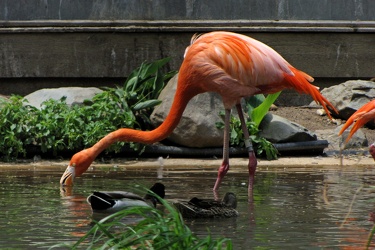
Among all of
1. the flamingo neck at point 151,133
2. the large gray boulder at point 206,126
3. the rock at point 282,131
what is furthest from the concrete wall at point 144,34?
the flamingo neck at point 151,133

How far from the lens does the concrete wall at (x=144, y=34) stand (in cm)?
1312

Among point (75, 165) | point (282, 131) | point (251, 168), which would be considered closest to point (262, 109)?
point (282, 131)

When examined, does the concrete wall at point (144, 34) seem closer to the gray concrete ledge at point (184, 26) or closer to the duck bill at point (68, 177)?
the gray concrete ledge at point (184, 26)

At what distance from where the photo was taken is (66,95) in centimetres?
1176

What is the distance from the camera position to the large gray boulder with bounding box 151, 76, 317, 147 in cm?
1105

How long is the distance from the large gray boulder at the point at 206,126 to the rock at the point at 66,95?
103cm

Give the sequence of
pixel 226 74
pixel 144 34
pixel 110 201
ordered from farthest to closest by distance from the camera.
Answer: pixel 144 34 < pixel 226 74 < pixel 110 201

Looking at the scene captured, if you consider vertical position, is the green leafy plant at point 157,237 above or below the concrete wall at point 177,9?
below

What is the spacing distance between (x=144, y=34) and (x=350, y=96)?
3120 mm

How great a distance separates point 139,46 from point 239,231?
24.1 ft

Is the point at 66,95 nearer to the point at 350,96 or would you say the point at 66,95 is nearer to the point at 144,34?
the point at 144,34

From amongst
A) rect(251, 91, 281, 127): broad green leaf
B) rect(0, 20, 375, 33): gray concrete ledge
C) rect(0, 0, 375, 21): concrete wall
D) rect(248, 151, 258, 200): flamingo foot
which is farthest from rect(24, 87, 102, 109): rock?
rect(248, 151, 258, 200): flamingo foot

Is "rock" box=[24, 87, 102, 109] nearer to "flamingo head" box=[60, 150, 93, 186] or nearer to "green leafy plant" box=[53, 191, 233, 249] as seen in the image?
"flamingo head" box=[60, 150, 93, 186]

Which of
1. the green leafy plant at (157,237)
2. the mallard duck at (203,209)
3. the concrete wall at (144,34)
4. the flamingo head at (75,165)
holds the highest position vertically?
the concrete wall at (144,34)
